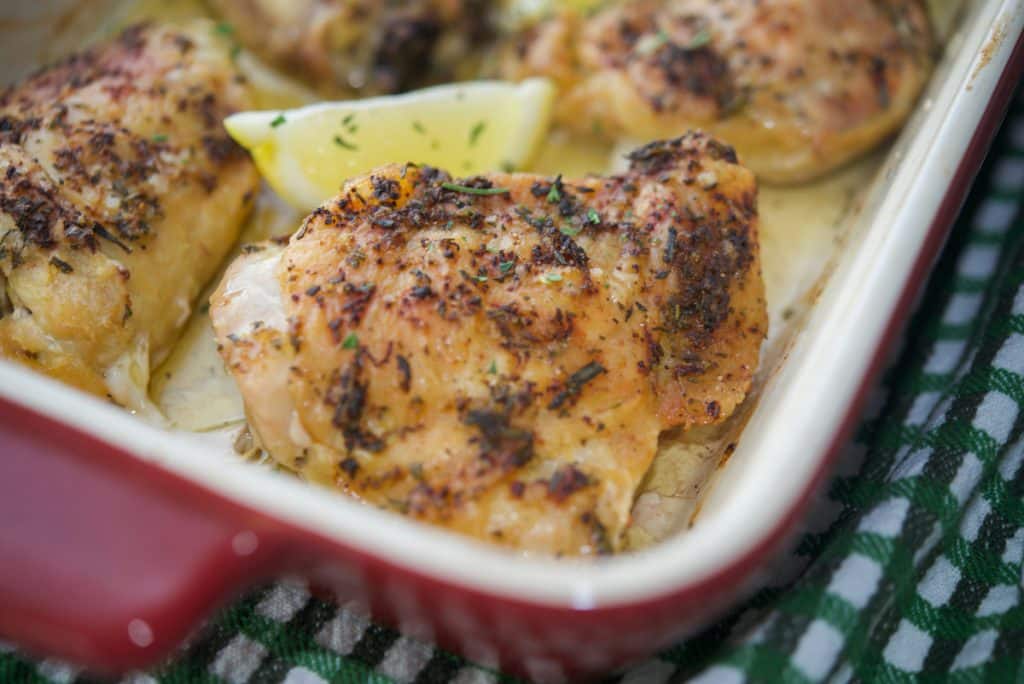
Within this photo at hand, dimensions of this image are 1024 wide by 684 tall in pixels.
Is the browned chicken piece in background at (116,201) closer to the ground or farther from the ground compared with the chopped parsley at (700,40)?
farther from the ground

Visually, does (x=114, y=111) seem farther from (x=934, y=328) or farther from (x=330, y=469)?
(x=934, y=328)

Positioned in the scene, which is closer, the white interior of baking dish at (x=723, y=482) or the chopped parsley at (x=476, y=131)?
the white interior of baking dish at (x=723, y=482)

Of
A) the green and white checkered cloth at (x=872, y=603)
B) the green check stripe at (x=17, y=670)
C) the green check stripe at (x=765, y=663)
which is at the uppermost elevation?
the green check stripe at (x=17, y=670)

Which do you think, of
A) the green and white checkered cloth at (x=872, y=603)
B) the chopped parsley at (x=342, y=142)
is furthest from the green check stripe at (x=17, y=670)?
the chopped parsley at (x=342, y=142)

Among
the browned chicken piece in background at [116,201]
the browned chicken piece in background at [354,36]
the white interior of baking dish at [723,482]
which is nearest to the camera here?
the white interior of baking dish at [723,482]

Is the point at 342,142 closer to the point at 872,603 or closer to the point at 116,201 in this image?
the point at 116,201

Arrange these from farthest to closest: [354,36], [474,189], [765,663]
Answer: [354,36], [474,189], [765,663]

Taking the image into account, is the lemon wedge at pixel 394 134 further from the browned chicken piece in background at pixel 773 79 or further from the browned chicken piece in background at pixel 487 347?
the browned chicken piece in background at pixel 487 347

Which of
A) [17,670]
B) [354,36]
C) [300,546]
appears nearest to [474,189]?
[300,546]
